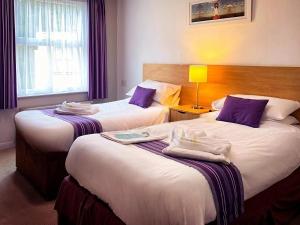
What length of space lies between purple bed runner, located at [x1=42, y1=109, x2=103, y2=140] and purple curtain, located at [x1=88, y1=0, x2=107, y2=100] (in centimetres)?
173

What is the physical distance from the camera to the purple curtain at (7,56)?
12.7ft

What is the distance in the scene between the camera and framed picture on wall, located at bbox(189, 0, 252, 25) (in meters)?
3.37

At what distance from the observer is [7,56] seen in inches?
156

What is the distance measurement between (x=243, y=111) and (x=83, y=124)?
162 centimetres

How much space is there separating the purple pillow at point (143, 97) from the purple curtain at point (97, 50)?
1.05m

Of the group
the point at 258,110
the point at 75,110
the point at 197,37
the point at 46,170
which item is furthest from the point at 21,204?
the point at 197,37

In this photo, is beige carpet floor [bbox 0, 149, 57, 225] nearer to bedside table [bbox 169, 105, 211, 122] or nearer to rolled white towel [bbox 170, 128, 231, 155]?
rolled white towel [bbox 170, 128, 231, 155]

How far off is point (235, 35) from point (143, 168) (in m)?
2.38

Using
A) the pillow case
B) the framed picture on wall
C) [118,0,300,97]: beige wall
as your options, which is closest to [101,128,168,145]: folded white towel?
the pillow case

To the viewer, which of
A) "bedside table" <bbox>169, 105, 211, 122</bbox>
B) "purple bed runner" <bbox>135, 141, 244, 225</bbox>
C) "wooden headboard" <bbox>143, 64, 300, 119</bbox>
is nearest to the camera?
"purple bed runner" <bbox>135, 141, 244, 225</bbox>

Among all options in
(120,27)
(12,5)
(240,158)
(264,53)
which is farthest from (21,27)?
(240,158)

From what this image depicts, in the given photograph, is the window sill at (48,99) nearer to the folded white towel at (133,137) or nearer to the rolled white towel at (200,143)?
the folded white towel at (133,137)

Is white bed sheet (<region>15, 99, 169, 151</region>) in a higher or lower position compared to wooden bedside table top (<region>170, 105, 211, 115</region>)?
lower

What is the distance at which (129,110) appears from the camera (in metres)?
3.71
